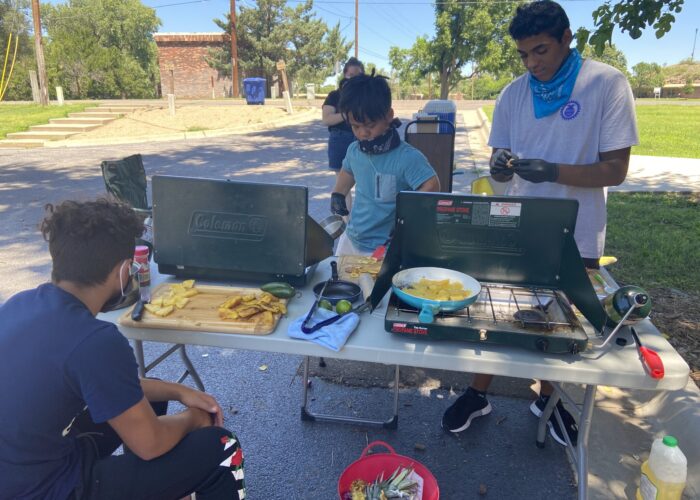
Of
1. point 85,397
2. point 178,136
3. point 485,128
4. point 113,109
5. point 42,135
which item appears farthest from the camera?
point 113,109

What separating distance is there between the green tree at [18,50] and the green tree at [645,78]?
160 ft

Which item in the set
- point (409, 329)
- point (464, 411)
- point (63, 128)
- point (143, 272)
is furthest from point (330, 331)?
point (63, 128)

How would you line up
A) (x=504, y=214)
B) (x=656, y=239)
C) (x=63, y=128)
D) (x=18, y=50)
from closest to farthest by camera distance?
(x=504, y=214) → (x=656, y=239) → (x=63, y=128) → (x=18, y=50)

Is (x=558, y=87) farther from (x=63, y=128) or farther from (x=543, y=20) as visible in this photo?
(x=63, y=128)

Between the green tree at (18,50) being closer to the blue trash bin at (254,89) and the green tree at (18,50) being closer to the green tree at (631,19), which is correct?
the blue trash bin at (254,89)

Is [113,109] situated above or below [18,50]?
below

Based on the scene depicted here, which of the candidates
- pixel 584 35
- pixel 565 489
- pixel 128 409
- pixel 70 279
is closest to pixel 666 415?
pixel 565 489

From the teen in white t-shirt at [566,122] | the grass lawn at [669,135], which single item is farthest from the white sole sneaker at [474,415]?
the grass lawn at [669,135]

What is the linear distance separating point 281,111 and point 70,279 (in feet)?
56.4

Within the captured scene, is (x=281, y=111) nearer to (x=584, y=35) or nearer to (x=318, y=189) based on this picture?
(x=318, y=189)

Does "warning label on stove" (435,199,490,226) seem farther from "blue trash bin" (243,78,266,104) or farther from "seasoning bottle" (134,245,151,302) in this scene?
"blue trash bin" (243,78,266,104)

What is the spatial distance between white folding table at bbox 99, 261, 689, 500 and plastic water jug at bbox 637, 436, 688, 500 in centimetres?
34

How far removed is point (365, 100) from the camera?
7.31 ft

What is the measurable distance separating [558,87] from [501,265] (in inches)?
37.7
